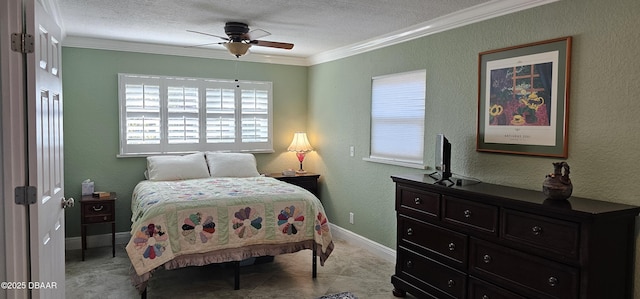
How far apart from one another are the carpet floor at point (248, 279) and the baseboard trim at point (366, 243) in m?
0.08

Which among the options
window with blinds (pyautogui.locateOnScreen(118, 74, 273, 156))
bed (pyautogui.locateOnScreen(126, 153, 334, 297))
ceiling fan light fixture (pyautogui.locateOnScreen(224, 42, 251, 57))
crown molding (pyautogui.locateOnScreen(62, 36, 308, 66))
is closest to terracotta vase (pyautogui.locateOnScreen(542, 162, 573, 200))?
bed (pyautogui.locateOnScreen(126, 153, 334, 297))

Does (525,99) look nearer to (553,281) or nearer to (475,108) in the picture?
(475,108)

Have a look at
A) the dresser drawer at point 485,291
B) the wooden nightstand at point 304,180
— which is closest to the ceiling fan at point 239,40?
the wooden nightstand at point 304,180

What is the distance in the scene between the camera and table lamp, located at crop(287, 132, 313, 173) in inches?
232

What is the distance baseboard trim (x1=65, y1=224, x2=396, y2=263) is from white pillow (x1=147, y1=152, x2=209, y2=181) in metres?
0.89

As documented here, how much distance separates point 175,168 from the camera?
4.95m

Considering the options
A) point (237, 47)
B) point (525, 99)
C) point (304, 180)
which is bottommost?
point (304, 180)

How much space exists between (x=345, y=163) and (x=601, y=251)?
3.27 m

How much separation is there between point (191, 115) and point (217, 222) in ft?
7.56

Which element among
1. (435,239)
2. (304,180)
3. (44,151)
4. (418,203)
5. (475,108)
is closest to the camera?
(44,151)

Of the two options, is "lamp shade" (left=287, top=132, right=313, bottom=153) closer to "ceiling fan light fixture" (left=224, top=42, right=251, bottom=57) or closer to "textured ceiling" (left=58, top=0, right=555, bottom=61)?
"textured ceiling" (left=58, top=0, right=555, bottom=61)

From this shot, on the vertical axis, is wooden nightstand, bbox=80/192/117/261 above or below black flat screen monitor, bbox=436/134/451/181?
below

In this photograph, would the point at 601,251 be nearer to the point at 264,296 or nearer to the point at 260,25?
the point at 264,296

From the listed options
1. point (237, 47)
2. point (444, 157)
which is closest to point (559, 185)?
point (444, 157)
